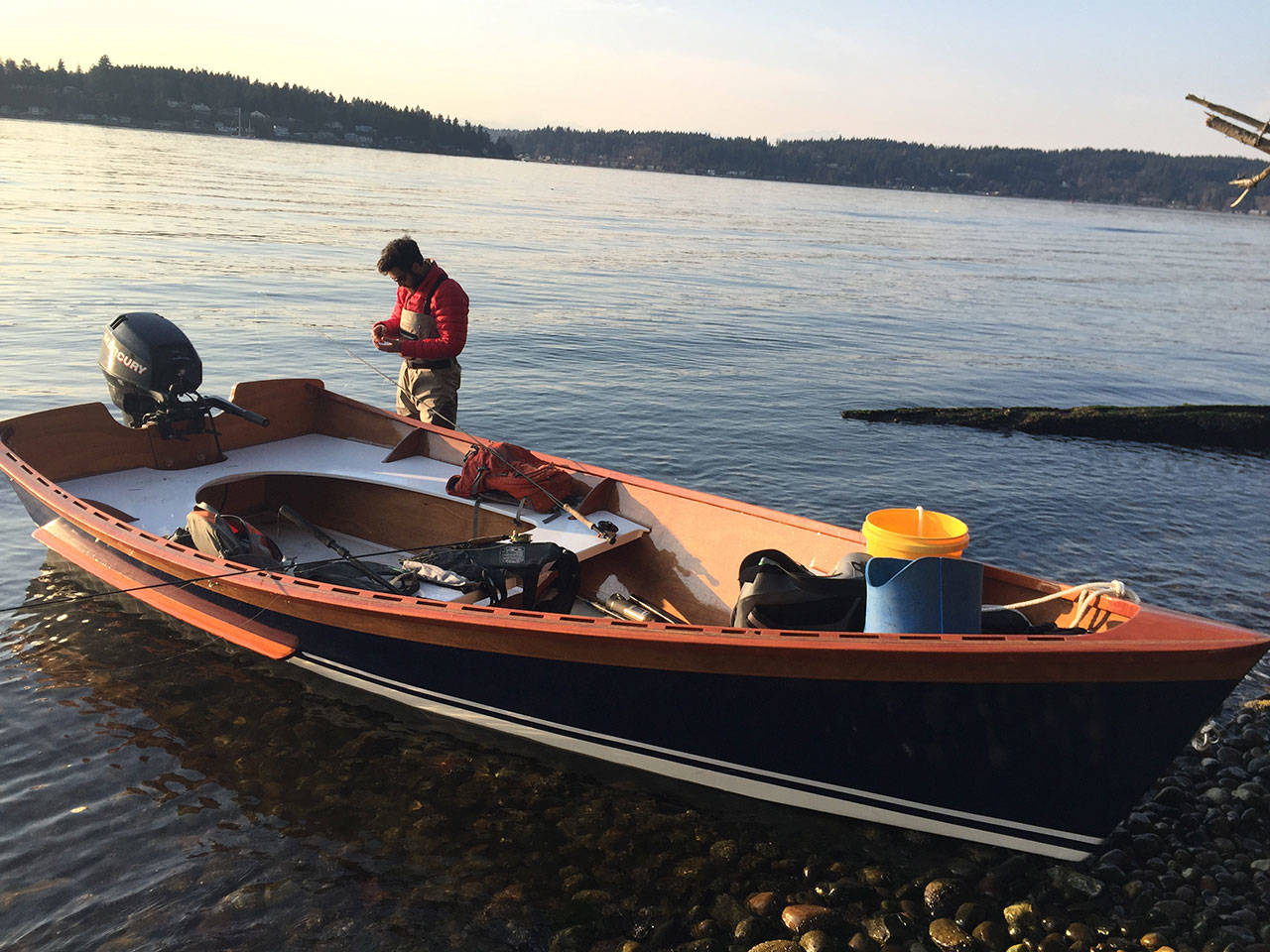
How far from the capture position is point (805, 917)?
16.6 feet

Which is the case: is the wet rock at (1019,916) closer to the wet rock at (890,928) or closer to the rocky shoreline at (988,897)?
the rocky shoreline at (988,897)

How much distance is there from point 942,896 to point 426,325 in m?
6.52

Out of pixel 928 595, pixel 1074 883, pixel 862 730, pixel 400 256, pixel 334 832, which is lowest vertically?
pixel 334 832

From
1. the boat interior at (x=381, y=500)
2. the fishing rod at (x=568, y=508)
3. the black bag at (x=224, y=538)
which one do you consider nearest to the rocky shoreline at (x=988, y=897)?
the boat interior at (x=381, y=500)

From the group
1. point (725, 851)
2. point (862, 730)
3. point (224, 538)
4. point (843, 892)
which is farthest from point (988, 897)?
point (224, 538)

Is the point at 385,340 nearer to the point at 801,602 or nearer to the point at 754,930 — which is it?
the point at 801,602

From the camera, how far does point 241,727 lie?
21.7 ft

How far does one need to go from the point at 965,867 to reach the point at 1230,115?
451cm

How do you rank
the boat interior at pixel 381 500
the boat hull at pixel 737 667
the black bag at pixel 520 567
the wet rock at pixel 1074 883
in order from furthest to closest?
the boat interior at pixel 381 500 < the black bag at pixel 520 567 < the wet rock at pixel 1074 883 < the boat hull at pixel 737 667

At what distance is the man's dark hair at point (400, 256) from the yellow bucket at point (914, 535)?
4987mm

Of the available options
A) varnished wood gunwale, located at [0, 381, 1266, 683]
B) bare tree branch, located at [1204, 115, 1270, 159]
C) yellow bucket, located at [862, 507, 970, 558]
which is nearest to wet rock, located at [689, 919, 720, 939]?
varnished wood gunwale, located at [0, 381, 1266, 683]

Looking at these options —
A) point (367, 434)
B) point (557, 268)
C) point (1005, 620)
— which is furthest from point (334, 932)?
point (557, 268)

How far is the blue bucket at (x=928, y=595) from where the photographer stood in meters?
5.04

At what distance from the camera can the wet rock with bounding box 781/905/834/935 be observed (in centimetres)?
501
